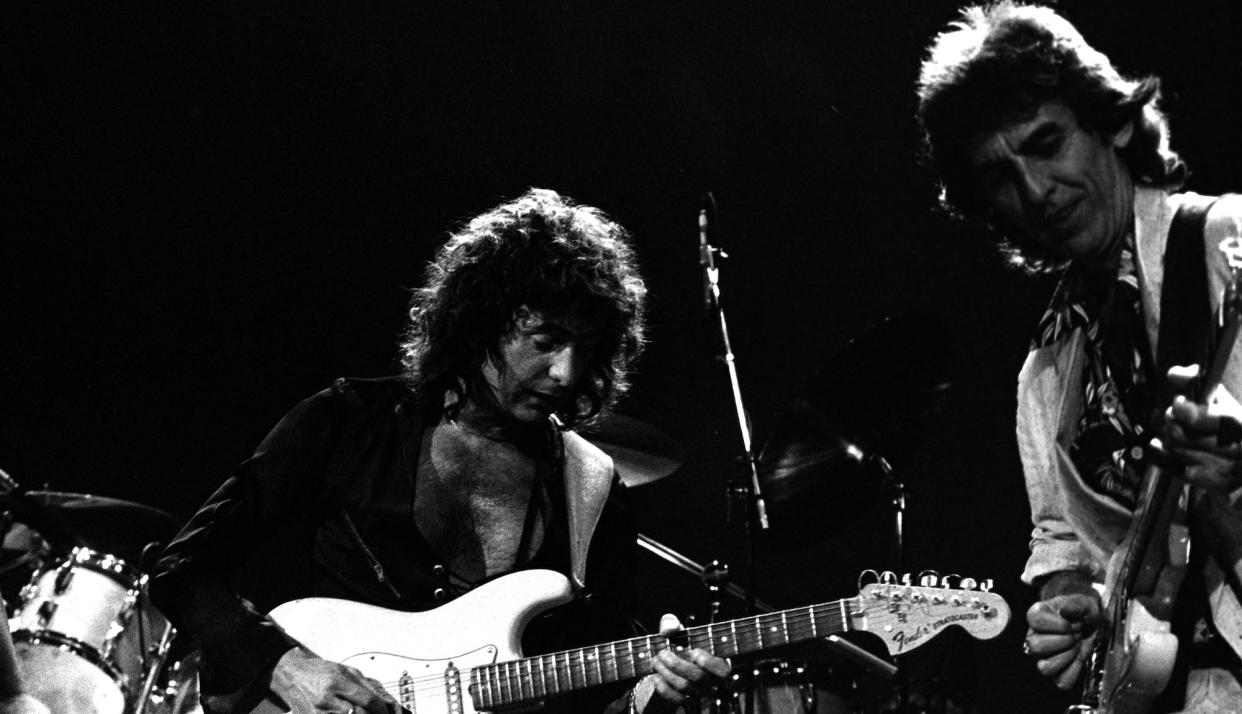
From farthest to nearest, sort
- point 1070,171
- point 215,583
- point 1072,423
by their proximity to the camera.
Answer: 1. point 215,583
2. point 1072,423
3. point 1070,171

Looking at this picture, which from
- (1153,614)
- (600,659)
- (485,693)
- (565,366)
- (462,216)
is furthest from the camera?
(462,216)

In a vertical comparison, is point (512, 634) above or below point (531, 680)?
above

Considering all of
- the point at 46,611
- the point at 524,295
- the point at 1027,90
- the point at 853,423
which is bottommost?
the point at 46,611

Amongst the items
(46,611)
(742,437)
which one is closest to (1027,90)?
(742,437)

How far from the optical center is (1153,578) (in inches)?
86.2

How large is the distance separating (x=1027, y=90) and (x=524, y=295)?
72.6 inches

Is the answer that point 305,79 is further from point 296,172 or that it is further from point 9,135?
point 9,135

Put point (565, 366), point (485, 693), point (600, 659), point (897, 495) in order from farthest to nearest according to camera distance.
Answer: point (897, 495), point (565, 366), point (600, 659), point (485, 693)

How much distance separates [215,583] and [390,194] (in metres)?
2.60

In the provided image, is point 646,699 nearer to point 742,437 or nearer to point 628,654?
point 628,654

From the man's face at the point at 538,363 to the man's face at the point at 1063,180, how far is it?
60.8 inches

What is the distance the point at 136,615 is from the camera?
4.85 m

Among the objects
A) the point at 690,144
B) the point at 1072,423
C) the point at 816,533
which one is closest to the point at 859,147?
the point at 690,144

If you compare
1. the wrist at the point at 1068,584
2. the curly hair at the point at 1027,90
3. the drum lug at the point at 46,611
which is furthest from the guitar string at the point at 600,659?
the drum lug at the point at 46,611
